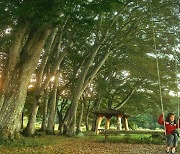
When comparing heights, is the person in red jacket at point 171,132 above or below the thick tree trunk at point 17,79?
below

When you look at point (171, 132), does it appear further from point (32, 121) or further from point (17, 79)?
point (32, 121)

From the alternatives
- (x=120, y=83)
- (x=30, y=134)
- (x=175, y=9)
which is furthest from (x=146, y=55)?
(x=30, y=134)

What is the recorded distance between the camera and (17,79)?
1386 centimetres

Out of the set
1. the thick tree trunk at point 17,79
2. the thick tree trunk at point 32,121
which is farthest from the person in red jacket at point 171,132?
the thick tree trunk at point 32,121

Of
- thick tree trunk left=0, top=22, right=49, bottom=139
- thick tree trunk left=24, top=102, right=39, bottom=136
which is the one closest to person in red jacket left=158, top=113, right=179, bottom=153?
thick tree trunk left=0, top=22, right=49, bottom=139

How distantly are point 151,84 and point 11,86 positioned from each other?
23169 mm

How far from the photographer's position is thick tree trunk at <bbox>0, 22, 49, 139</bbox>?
43.8 feet

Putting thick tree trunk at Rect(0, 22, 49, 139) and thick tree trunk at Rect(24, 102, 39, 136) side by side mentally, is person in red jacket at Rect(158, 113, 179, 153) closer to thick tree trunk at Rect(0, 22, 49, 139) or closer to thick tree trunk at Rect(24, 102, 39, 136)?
thick tree trunk at Rect(0, 22, 49, 139)

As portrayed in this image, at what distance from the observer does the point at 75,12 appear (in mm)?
12594

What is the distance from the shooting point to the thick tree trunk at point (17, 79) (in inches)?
525

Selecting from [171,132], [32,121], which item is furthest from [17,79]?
[171,132]

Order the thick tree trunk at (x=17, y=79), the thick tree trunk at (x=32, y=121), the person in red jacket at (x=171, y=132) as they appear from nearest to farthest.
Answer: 1. the person in red jacket at (x=171, y=132)
2. the thick tree trunk at (x=17, y=79)
3. the thick tree trunk at (x=32, y=121)

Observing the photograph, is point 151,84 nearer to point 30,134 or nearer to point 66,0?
point 30,134

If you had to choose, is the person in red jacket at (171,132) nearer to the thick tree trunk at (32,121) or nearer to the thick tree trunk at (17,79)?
the thick tree trunk at (17,79)
